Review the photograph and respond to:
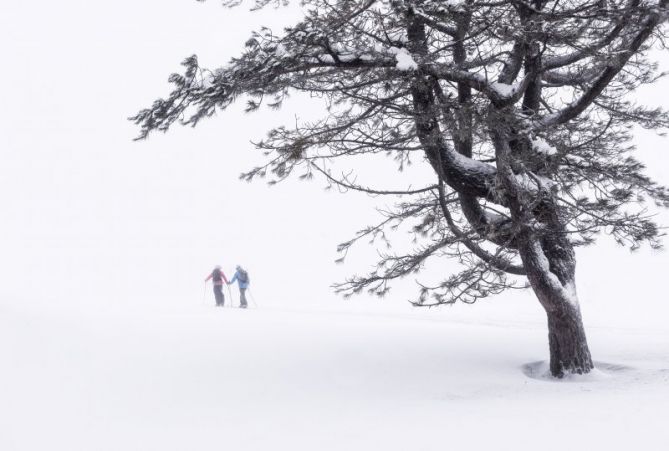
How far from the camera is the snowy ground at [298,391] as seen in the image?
4383 mm

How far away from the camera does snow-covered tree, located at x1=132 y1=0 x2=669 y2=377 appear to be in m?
5.56

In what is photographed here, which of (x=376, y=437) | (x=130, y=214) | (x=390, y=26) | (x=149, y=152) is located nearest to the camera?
(x=376, y=437)

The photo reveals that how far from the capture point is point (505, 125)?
5.90m

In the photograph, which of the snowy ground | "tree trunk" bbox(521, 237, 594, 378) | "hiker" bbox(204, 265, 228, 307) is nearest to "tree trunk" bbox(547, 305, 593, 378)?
"tree trunk" bbox(521, 237, 594, 378)

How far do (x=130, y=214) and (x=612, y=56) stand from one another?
49.6 metres

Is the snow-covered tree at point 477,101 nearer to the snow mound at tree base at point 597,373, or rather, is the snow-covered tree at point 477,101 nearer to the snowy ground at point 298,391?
the snow mound at tree base at point 597,373

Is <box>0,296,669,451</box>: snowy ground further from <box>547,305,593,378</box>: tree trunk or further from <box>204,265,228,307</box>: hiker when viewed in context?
<box>204,265,228,307</box>: hiker

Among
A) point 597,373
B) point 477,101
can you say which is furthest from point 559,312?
point 477,101

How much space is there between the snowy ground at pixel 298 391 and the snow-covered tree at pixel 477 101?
1170mm

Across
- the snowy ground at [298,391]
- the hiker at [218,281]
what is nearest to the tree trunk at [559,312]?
the snowy ground at [298,391]

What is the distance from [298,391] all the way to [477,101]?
141 inches

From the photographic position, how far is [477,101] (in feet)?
19.5

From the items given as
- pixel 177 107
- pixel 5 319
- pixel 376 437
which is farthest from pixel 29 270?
pixel 376 437

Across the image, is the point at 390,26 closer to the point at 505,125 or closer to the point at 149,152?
the point at 505,125
